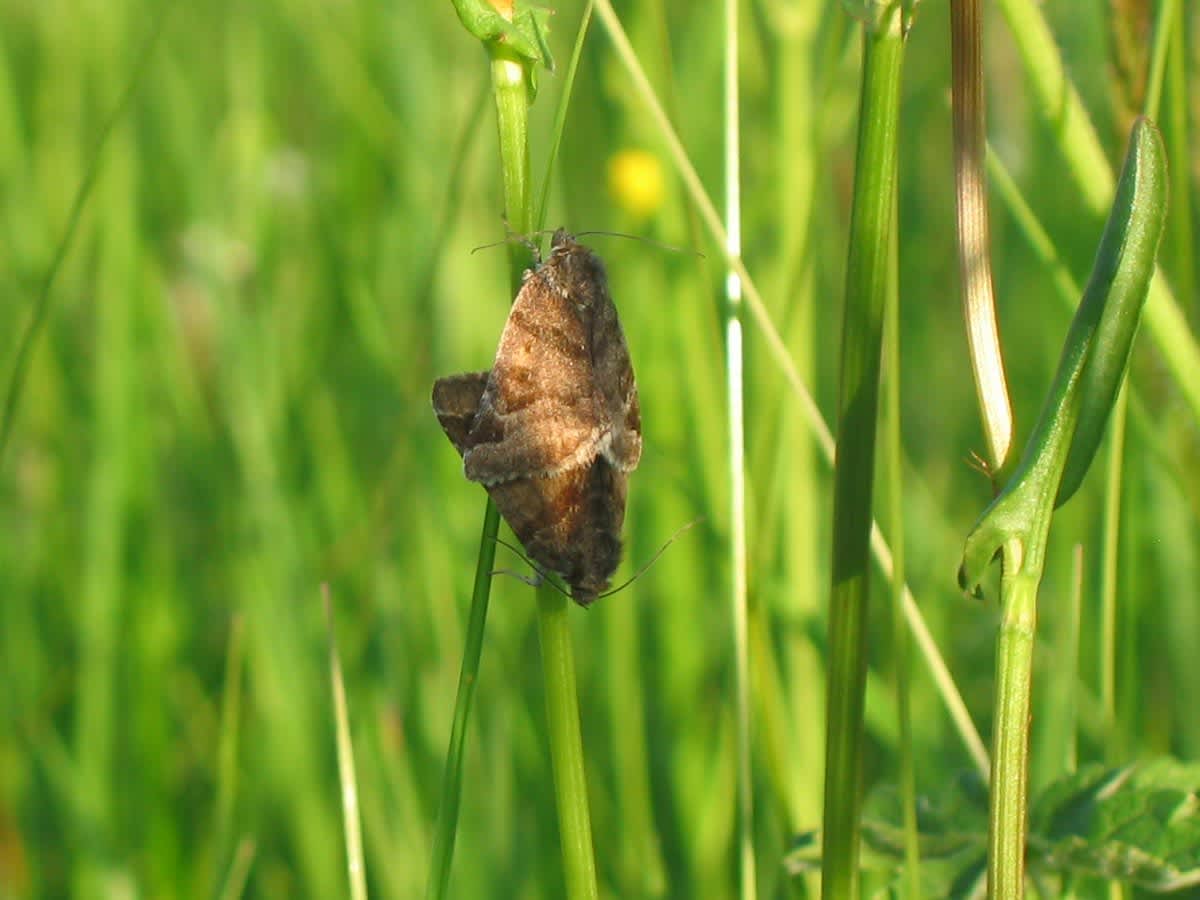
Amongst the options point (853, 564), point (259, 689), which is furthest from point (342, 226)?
point (853, 564)

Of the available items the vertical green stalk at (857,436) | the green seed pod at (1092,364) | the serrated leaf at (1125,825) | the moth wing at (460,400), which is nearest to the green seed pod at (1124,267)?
the green seed pod at (1092,364)

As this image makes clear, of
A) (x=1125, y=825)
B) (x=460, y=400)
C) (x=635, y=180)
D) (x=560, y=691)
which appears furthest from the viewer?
(x=635, y=180)

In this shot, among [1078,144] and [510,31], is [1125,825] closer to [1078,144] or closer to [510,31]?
Result: [1078,144]

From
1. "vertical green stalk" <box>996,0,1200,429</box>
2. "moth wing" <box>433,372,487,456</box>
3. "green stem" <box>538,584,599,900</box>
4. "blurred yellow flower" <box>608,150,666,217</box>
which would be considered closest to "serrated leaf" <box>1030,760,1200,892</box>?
"vertical green stalk" <box>996,0,1200,429</box>

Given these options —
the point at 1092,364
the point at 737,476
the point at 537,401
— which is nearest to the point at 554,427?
the point at 537,401

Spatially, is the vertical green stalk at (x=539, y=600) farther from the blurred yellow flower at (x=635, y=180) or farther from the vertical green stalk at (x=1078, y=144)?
the blurred yellow flower at (x=635, y=180)

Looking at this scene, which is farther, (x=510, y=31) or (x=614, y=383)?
(x=614, y=383)

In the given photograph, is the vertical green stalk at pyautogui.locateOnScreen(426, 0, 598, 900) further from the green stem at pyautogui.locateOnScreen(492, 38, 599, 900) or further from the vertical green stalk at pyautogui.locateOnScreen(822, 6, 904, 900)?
the vertical green stalk at pyautogui.locateOnScreen(822, 6, 904, 900)
